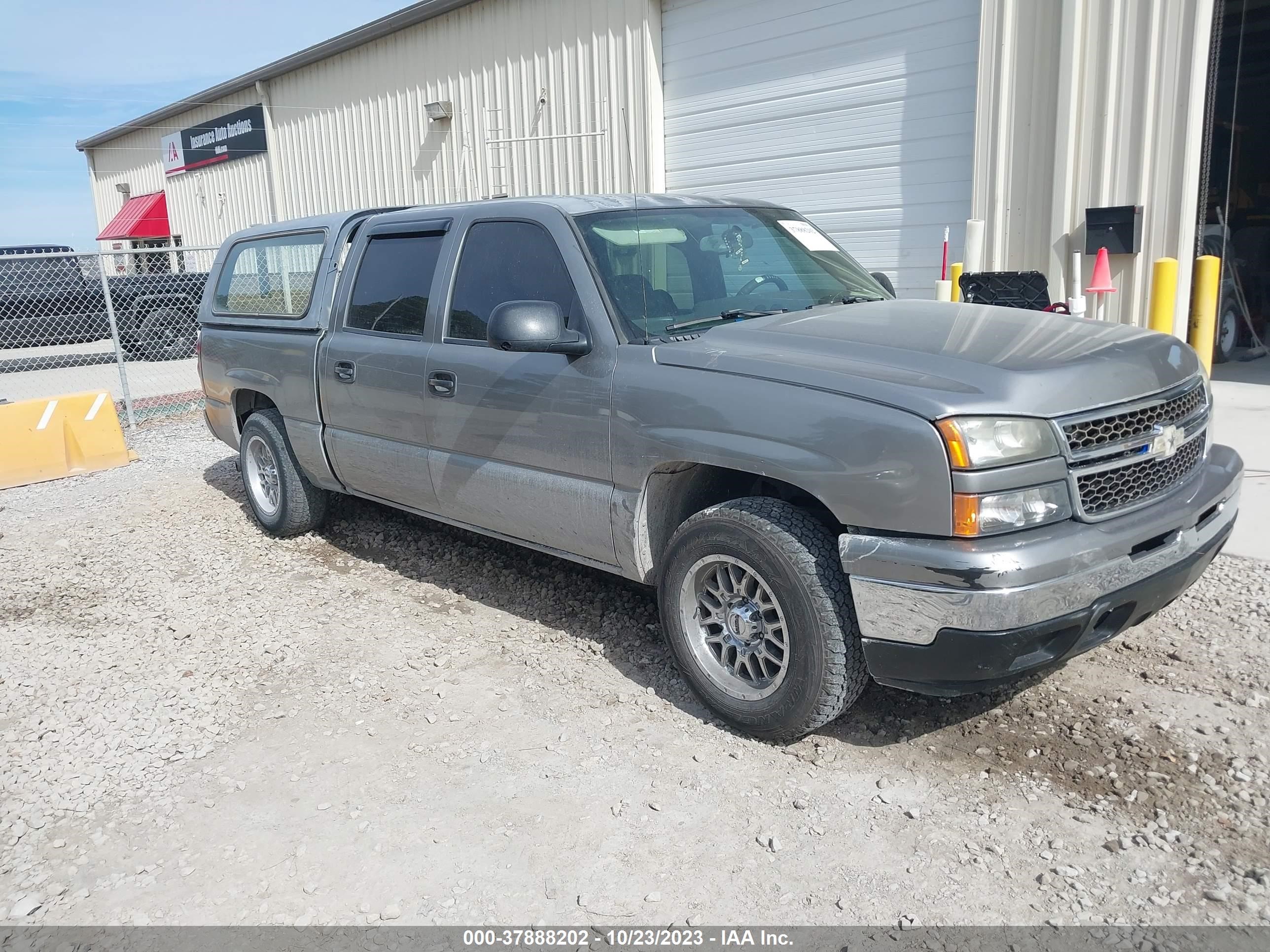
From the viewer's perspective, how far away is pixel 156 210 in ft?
86.6

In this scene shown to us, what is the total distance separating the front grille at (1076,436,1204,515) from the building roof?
1269 cm

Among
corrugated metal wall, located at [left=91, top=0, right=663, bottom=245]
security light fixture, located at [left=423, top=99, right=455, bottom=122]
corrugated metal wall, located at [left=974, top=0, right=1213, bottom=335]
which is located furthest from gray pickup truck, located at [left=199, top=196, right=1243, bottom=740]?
security light fixture, located at [left=423, top=99, right=455, bottom=122]

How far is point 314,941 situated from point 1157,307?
24.0ft

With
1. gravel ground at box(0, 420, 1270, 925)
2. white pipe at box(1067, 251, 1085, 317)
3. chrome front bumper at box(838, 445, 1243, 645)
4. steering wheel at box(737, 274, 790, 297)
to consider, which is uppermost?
steering wheel at box(737, 274, 790, 297)

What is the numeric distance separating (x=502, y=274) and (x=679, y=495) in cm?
138

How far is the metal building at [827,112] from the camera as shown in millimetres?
7730

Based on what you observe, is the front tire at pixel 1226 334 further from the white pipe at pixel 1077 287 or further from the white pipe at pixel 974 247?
the white pipe at pixel 974 247

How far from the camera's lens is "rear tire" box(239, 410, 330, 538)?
614 centimetres

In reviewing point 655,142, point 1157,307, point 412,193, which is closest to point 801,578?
point 1157,307

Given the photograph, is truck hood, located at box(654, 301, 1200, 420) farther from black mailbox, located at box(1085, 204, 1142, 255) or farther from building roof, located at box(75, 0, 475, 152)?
building roof, located at box(75, 0, 475, 152)

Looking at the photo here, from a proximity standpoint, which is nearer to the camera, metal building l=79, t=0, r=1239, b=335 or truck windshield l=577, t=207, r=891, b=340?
truck windshield l=577, t=207, r=891, b=340

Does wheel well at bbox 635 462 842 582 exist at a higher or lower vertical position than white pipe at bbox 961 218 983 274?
lower

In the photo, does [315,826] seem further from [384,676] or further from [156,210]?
[156,210]

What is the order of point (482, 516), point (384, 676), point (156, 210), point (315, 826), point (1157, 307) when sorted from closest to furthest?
point (315, 826) < point (384, 676) < point (482, 516) < point (1157, 307) < point (156, 210)
